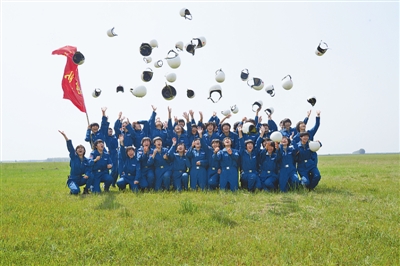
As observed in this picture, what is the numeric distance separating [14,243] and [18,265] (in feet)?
2.96

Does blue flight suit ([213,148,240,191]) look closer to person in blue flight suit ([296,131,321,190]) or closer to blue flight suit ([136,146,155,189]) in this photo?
person in blue flight suit ([296,131,321,190])

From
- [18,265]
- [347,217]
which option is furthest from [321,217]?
[18,265]

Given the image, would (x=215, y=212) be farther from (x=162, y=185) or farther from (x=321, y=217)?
(x=162, y=185)

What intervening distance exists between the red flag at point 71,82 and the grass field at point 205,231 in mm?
3997

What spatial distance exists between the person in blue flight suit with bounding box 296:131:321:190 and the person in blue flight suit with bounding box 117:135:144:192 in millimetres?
4490

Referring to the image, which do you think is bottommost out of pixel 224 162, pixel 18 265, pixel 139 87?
pixel 18 265

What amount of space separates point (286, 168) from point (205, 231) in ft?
16.0

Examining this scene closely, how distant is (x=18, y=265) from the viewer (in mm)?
4816

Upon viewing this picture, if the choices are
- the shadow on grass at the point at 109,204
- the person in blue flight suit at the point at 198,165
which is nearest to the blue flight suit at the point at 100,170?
the shadow on grass at the point at 109,204

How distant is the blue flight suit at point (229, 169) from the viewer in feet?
34.2

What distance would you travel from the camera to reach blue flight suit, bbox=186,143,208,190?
1079 cm

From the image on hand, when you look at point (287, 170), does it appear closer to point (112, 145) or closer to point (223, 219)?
point (223, 219)

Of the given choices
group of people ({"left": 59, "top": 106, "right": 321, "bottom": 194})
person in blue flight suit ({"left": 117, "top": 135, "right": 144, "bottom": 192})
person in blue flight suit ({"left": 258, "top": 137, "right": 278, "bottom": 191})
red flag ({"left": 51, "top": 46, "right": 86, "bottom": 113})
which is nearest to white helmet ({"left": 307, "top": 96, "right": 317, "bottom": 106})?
group of people ({"left": 59, "top": 106, "right": 321, "bottom": 194})

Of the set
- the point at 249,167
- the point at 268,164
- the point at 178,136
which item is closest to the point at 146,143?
the point at 178,136
